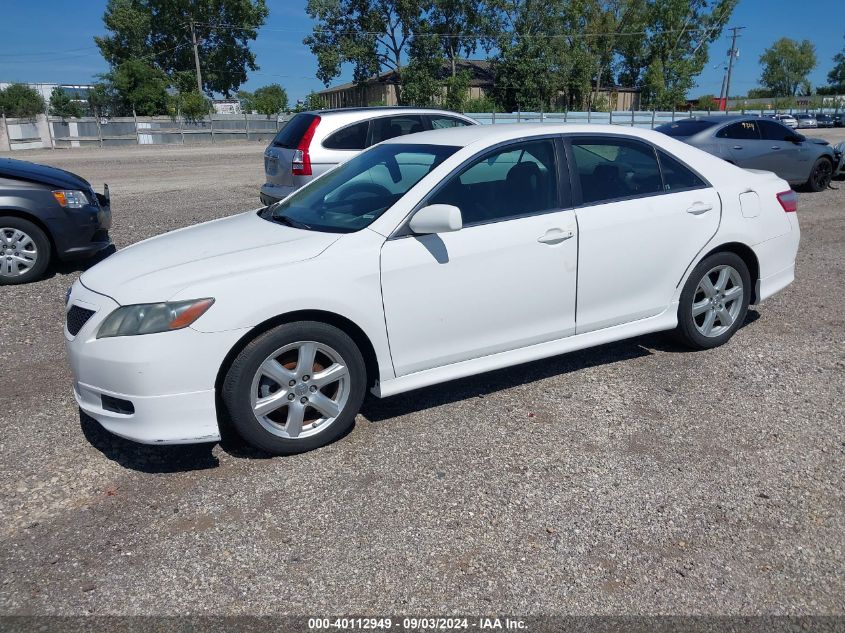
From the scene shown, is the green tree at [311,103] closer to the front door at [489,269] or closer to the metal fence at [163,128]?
the metal fence at [163,128]

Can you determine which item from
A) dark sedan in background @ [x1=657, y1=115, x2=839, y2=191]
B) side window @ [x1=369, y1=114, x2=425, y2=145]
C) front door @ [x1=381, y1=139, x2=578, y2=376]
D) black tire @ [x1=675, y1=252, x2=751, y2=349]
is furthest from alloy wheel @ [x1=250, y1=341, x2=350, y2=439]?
dark sedan in background @ [x1=657, y1=115, x2=839, y2=191]

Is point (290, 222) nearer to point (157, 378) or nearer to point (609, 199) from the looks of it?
point (157, 378)

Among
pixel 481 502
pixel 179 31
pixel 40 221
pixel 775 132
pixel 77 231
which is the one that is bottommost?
pixel 481 502

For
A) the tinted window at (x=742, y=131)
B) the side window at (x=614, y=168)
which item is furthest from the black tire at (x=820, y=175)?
the side window at (x=614, y=168)

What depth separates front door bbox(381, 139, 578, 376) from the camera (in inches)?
153

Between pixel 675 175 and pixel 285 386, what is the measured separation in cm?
304

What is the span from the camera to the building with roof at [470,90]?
206ft

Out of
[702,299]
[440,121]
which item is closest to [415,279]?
[702,299]

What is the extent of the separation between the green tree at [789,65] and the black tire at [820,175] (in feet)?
399

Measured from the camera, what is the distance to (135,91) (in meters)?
57.8

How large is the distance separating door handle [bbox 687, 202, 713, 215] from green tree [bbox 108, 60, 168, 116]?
5998 cm

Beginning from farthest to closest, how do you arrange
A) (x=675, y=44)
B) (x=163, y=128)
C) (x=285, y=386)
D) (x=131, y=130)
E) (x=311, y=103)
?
(x=675, y=44) → (x=311, y=103) → (x=163, y=128) → (x=131, y=130) → (x=285, y=386)

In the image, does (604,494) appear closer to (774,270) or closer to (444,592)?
(444,592)

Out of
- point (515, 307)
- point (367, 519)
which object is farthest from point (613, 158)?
Answer: point (367, 519)
